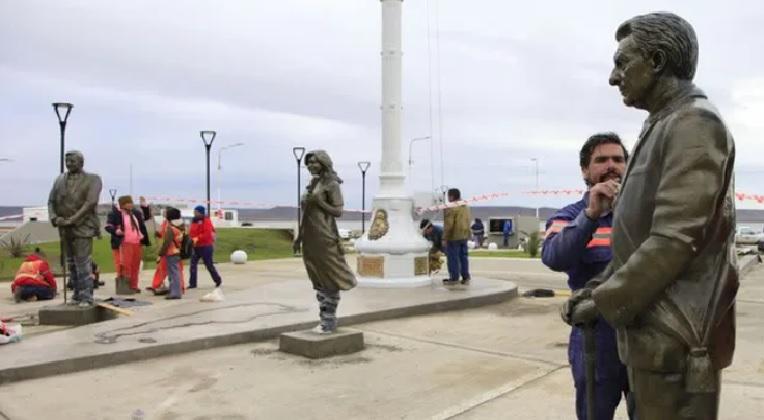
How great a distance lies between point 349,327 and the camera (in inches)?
321

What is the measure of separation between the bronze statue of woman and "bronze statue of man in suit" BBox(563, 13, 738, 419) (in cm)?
459

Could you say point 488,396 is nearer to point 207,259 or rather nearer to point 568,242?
point 568,242

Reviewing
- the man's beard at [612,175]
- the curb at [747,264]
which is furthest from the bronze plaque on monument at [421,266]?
the man's beard at [612,175]

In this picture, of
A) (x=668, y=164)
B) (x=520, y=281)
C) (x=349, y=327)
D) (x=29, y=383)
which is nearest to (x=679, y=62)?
(x=668, y=164)

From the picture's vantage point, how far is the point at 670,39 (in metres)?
2.02

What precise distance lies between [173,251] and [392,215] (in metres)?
3.66

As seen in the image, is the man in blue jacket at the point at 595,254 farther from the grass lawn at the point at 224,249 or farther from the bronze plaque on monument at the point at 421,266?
the grass lawn at the point at 224,249

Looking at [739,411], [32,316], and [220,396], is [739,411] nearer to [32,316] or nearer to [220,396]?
[220,396]

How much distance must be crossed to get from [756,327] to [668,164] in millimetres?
7295

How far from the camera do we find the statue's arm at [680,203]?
188 centimetres

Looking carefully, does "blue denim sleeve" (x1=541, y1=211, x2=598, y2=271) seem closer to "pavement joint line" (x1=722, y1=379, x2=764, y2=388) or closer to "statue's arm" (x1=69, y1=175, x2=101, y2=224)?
"pavement joint line" (x1=722, y1=379, x2=764, y2=388)

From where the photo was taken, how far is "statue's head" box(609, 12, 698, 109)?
2021 millimetres

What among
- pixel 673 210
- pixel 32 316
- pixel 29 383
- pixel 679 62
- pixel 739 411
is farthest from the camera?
pixel 32 316

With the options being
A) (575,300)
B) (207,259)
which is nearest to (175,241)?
(207,259)
